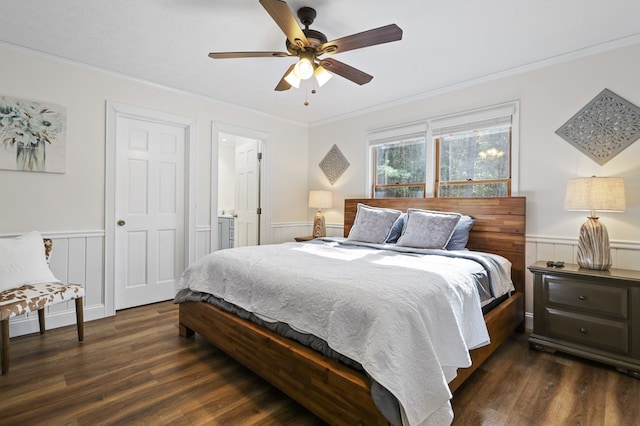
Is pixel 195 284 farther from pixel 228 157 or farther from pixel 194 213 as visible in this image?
pixel 228 157

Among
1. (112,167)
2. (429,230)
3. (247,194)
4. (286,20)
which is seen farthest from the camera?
(247,194)

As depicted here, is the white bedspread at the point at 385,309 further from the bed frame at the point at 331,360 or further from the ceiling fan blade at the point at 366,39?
the ceiling fan blade at the point at 366,39

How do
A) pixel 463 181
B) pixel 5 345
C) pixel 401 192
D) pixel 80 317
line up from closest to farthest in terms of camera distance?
pixel 5 345
pixel 80 317
pixel 463 181
pixel 401 192

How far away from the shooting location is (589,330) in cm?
228

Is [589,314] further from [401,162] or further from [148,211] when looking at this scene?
[148,211]

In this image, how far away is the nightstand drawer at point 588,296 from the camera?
2172 millimetres

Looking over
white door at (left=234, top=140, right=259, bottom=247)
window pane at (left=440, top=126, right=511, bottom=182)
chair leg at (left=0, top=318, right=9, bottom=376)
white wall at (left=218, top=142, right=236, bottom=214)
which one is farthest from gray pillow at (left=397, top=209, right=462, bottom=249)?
white wall at (left=218, top=142, right=236, bottom=214)

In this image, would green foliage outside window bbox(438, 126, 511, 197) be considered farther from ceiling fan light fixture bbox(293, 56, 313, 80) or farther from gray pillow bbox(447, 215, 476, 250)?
ceiling fan light fixture bbox(293, 56, 313, 80)

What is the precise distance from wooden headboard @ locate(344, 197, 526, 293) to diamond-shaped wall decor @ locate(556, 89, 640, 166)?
0.64 metres

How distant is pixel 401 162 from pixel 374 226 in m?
1.11

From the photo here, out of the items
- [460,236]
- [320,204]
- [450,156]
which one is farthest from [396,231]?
[320,204]

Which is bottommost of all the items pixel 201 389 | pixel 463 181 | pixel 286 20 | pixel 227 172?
pixel 201 389

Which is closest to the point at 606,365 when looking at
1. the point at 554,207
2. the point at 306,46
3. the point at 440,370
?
the point at 554,207

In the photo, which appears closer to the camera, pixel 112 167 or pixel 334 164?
pixel 112 167
